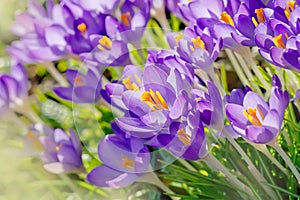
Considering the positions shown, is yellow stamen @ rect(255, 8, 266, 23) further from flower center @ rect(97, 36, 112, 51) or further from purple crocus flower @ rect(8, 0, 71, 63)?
purple crocus flower @ rect(8, 0, 71, 63)

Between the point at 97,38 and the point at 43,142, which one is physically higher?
the point at 97,38

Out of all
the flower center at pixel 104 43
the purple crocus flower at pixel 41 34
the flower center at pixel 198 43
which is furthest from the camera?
the purple crocus flower at pixel 41 34

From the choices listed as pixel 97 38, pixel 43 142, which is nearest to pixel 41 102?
pixel 43 142

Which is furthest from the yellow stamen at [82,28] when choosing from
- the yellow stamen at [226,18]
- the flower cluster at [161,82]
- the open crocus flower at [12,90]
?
the yellow stamen at [226,18]

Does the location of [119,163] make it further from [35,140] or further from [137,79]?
[35,140]

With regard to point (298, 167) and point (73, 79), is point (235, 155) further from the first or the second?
point (73, 79)

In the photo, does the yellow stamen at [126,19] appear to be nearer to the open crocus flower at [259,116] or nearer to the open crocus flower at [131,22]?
the open crocus flower at [131,22]
